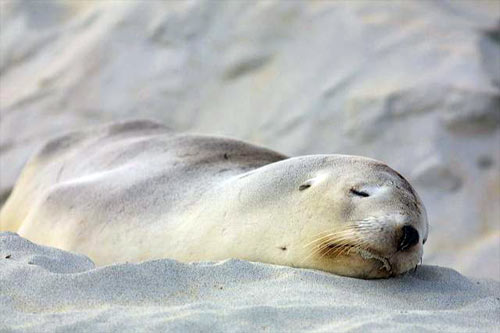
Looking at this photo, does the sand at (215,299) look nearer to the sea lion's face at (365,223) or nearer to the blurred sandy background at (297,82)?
the sea lion's face at (365,223)


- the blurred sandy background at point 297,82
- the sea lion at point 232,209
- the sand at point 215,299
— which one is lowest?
the blurred sandy background at point 297,82

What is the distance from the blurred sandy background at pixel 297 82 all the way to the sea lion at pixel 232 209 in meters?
1.12

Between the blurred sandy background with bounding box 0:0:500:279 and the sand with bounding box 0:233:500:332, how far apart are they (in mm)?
1985

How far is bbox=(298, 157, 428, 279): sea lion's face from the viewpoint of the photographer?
133 inches

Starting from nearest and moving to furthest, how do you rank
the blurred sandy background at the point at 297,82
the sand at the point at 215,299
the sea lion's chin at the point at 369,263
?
the sand at the point at 215,299 → the sea lion's chin at the point at 369,263 → the blurred sandy background at the point at 297,82

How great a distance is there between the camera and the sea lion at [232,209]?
3461 mm

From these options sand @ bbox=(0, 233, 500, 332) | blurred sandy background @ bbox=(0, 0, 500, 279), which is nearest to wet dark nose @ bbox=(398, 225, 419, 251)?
sand @ bbox=(0, 233, 500, 332)

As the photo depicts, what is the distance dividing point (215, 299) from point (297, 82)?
3.76 metres

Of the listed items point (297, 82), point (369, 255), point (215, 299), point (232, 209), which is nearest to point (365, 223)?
point (369, 255)

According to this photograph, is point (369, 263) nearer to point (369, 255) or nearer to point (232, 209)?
point (369, 255)

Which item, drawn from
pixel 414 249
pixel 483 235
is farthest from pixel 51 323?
pixel 483 235

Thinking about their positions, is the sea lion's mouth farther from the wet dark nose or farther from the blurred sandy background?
the blurred sandy background

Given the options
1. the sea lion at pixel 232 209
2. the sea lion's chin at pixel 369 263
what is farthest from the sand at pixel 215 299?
the sea lion at pixel 232 209

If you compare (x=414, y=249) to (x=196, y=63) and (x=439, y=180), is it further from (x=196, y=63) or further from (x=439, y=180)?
(x=196, y=63)
